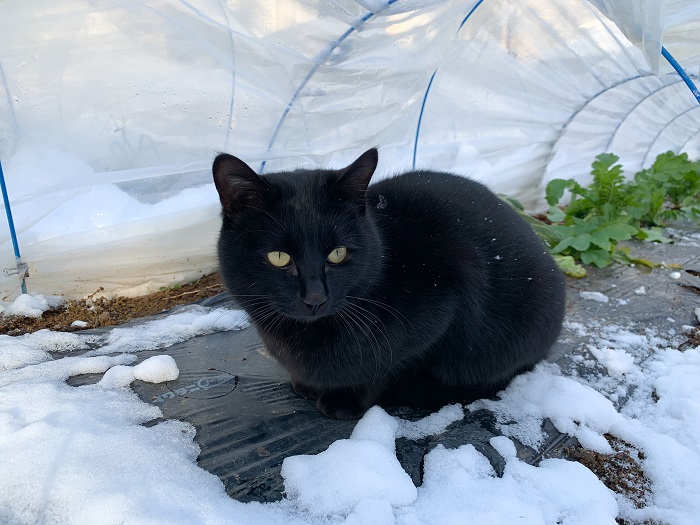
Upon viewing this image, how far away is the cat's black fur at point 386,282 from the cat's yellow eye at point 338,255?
0.01m

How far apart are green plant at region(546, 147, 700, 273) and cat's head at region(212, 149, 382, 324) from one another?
6.93ft

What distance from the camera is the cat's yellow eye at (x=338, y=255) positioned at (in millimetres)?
1428

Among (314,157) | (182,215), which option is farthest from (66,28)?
(314,157)

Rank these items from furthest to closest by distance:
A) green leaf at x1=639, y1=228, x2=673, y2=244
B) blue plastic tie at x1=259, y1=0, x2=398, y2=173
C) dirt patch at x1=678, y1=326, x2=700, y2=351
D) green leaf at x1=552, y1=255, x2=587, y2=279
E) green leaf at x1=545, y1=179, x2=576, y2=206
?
green leaf at x1=545, y1=179, x2=576, y2=206
green leaf at x1=639, y1=228, x2=673, y2=244
green leaf at x1=552, y1=255, x2=587, y2=279
blue plastic tie at x1=259, y1=0, x2=398, y2=173
dirt patch at x1=678, y1=326, x2=700, y2=351

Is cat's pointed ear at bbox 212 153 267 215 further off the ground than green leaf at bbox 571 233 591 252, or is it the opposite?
cat's pointed ear at bbox 212 153 267 215

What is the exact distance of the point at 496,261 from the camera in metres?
1.77

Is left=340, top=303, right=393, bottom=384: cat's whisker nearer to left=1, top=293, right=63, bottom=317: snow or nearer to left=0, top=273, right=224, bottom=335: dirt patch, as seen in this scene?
left=0, top=273, right=224, bottom=335: dirt patch

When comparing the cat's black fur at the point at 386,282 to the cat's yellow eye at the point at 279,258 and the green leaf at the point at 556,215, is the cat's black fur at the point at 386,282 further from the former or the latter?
the green leaf at the point at 556,215

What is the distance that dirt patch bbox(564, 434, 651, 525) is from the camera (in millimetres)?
1459

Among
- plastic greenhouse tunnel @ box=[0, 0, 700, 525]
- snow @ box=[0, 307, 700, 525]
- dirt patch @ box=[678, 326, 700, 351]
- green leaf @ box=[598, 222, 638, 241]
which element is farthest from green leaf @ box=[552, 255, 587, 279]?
snow @ box=[0, 307, 700, 525]

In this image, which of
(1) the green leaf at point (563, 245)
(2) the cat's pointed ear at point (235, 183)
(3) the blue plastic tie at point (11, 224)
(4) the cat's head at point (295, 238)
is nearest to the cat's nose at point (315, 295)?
(4) the cat's head at point (295, 238)

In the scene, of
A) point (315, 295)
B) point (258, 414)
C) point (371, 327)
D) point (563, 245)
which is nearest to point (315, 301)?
point (315, 295)

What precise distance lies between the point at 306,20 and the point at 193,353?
4.90 feet

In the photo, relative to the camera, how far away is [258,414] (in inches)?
66.7
